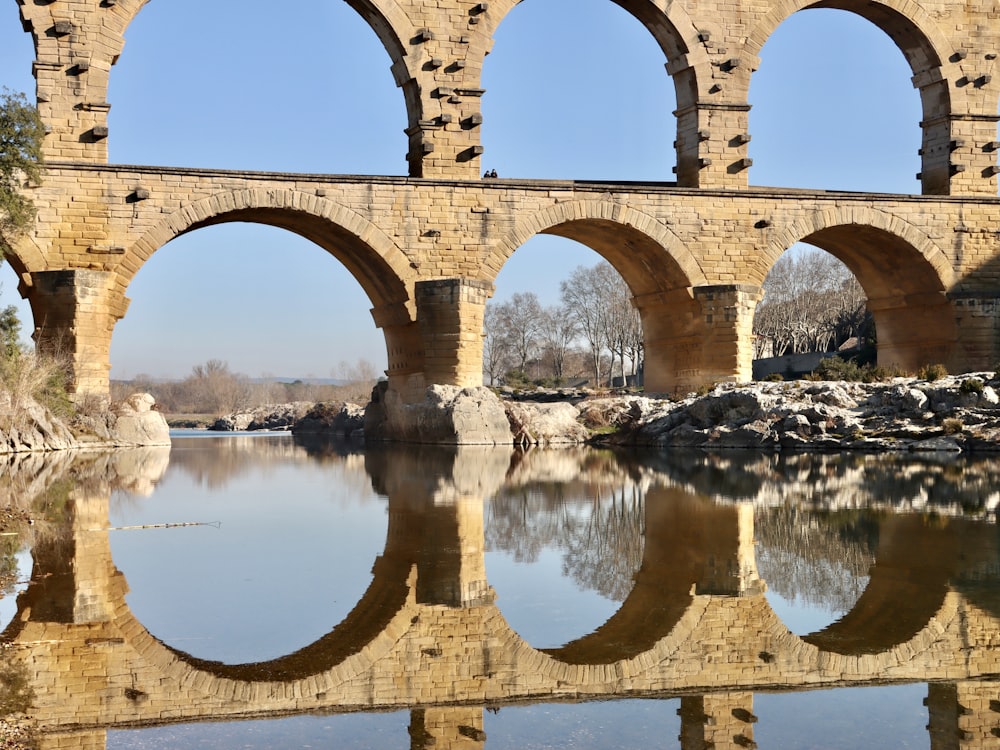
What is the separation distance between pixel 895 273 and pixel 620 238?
22.2 feet

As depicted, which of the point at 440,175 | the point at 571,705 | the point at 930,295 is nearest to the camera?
the point at 571,705

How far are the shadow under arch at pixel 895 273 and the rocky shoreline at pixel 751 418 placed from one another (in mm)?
4090

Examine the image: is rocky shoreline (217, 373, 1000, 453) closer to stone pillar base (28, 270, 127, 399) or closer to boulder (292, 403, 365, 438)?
boulder (292, 403, 365, 438)

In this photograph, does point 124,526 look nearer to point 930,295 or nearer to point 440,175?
point 440,175

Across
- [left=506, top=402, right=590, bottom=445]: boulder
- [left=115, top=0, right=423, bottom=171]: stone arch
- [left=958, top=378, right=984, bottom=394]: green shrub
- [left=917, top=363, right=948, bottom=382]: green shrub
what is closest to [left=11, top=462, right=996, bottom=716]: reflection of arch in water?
[left=958, top=378, right=984, bottom=394]: green shrub

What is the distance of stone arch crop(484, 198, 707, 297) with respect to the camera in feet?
73.1

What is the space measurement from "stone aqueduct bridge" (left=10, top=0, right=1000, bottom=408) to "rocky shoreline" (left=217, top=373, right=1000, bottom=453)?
32.9 inches

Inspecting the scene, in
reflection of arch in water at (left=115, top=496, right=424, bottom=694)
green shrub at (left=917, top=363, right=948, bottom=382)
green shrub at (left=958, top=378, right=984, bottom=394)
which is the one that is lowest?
reflection of arch in water at (left=115, top=496, right=424, bottom=694)

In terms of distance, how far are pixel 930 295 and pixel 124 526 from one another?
20559 mm

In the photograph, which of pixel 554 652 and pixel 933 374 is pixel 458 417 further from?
pixel 554 652

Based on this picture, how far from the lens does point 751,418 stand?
811 inches

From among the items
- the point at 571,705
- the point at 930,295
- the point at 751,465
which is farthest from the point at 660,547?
the point at 930,295

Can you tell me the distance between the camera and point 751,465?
15.8 m

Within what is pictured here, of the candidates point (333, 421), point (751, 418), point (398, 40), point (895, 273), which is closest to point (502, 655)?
point (751, 418)
